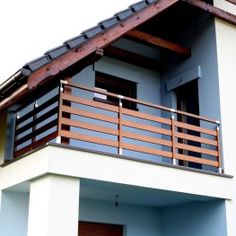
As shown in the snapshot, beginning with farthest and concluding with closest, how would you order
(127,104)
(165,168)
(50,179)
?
(127,104)
(165,168)
(50,179)

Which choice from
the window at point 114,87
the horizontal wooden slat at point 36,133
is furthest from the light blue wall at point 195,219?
the horizontal wooden slat at point 36,133

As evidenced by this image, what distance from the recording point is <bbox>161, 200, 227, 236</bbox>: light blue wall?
9055 mm

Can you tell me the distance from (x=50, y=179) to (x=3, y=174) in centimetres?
171

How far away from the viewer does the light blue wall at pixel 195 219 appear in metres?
9.05

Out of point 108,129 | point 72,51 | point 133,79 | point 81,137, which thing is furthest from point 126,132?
point 133,79

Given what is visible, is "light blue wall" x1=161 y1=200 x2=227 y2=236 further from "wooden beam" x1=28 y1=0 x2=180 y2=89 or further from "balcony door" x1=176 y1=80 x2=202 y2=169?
"wooden beam" x1=28 y1=0 x2=180 y2=89

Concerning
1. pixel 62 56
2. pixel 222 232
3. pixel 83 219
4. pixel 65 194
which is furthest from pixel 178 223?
pixel 62 56

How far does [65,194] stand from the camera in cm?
711

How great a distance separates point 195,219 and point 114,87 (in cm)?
364

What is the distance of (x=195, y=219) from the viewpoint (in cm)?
962

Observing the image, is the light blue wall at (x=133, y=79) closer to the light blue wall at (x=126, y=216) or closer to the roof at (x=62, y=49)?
the light blue wall at (x=126, y=216)

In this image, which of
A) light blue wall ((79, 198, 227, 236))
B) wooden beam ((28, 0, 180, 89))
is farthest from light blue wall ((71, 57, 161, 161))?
wooden beam ((28, 0, 180, 89))

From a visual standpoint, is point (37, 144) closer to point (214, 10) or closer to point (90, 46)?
point (90, 46)

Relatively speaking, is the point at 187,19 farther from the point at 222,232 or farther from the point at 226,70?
the point at 222,232
